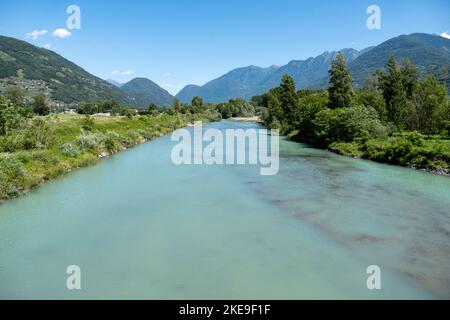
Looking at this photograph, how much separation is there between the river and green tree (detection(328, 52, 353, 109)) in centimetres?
2776

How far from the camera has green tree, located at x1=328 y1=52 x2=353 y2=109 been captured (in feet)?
181

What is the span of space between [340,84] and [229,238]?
45.2m

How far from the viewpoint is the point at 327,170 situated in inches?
1297

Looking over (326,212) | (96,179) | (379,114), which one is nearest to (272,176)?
(326,212)

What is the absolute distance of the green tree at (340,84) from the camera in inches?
2169

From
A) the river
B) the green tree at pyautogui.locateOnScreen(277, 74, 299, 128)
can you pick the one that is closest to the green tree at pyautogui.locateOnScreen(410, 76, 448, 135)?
the river

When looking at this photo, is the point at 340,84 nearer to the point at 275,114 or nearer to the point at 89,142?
the point at 275,114

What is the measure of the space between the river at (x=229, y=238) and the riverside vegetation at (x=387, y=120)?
247 inches

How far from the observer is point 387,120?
51.1 meters

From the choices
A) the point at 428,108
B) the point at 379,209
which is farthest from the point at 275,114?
the point at 379,209

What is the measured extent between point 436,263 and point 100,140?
3549 cm

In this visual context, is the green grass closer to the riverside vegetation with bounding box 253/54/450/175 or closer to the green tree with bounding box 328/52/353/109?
the riverside vegetation with bounding box 253/54/450/175

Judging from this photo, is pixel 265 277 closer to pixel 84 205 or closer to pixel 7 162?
pixel 84 205
